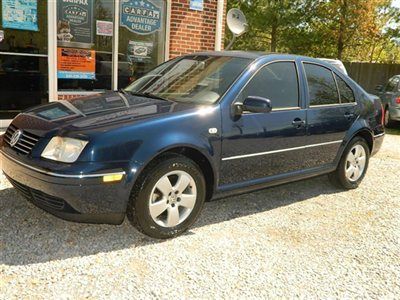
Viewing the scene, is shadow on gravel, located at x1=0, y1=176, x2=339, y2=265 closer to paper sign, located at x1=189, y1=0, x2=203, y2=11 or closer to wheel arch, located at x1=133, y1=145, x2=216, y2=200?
wheel arch, located at x1=133, y1=145, x2=216, y2=200

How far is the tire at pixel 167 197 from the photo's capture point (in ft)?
11.9

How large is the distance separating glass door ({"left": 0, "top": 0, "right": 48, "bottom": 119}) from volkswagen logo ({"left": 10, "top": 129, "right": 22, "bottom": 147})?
12.1 feet

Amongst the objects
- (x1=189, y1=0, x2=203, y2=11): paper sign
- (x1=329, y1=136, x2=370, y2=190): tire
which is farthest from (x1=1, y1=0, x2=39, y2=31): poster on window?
(x1=329, y1=136, x2=370, y2=190): tire

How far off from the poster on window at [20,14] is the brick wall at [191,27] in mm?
2502

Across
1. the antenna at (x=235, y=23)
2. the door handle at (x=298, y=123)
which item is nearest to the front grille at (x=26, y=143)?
the door handle at (x=298, y=123)

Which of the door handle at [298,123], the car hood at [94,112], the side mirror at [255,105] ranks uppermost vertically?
the side mirror at [255,105]

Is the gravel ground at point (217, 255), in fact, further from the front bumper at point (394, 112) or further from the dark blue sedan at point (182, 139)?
the front bumper at point (394, 112)

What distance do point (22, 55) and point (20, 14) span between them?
2.06 feet

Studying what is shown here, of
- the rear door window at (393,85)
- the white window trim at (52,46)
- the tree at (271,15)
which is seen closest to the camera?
the white window trim at (52,46)

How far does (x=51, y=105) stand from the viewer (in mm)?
4359

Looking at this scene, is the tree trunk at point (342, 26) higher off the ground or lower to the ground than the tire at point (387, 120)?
higher

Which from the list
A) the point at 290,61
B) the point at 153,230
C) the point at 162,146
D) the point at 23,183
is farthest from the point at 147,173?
the point at 290,61

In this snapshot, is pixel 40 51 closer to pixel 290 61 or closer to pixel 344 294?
pixel 290 61

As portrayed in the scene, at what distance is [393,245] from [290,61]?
84.4 inches
